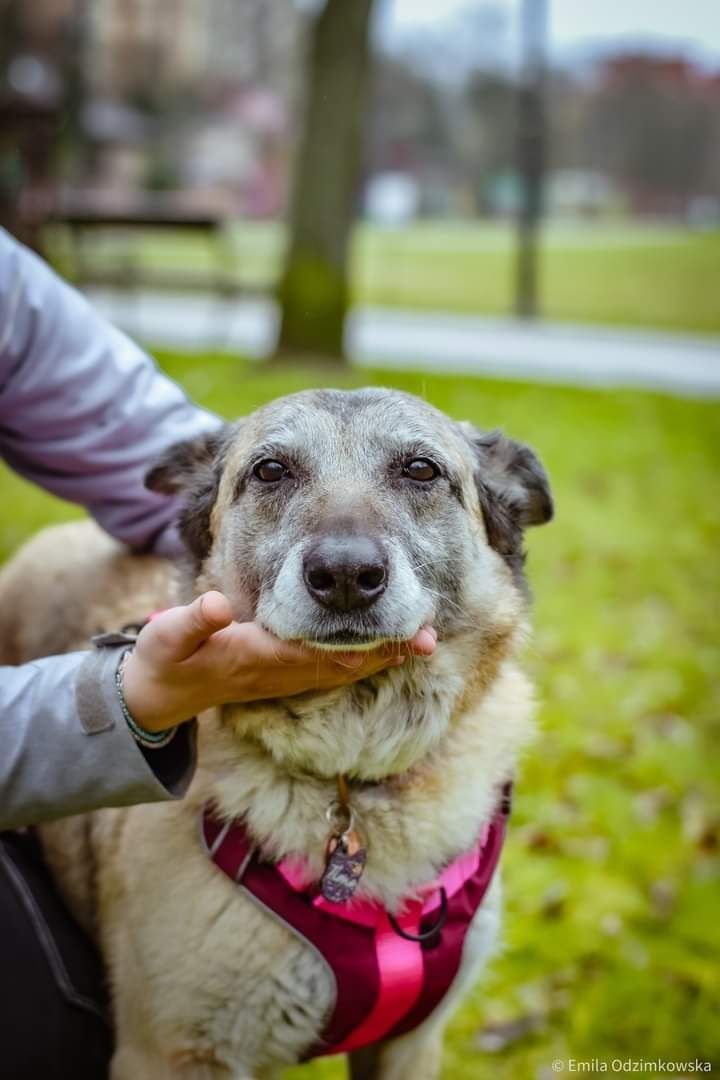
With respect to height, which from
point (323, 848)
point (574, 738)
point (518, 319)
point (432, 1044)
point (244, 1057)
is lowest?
point (518, 319)

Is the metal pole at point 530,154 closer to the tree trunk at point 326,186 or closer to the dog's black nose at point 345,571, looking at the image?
the tree trunk at point 326,186

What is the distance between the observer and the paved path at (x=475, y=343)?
416 inches

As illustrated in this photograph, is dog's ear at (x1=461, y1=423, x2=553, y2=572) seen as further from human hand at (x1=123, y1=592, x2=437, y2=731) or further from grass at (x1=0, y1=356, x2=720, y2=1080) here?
human hand at (x1=123, y1=592, x2=437, y2=731)

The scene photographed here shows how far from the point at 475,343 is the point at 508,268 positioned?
5.31m

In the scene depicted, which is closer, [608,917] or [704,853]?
A: [608,917]

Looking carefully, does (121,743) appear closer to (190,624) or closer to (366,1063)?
(190,624)

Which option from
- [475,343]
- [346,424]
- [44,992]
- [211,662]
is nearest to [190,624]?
[211,662]

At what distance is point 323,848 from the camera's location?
1.96m

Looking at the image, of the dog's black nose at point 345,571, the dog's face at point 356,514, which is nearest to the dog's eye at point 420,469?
the dog's face at point 356,514

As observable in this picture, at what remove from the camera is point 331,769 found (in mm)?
1988

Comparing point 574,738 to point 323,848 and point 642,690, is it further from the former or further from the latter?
point 323,848

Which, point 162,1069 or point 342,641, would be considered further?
point 162,1069

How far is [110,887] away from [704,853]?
2.09 meters

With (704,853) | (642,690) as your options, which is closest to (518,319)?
(642,690)
